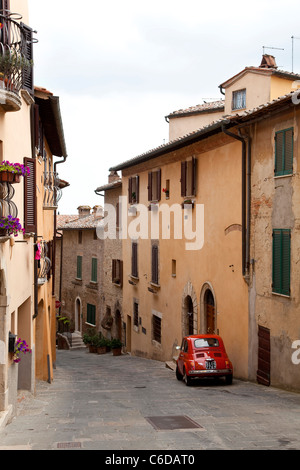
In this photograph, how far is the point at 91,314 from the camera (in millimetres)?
42438

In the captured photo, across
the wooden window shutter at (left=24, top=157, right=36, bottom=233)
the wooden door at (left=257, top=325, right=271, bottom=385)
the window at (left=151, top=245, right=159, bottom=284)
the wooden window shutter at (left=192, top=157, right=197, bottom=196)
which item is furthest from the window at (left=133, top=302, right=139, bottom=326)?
the wooden window shutter at (left=24, top=157, right=36, bottom=233)

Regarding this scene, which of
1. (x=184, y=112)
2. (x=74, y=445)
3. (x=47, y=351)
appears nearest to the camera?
(x=74, y=445)

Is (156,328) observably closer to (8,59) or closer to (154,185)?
(154,185)

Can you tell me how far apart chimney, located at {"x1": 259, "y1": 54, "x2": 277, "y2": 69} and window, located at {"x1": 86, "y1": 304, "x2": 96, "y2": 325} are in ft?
72.5

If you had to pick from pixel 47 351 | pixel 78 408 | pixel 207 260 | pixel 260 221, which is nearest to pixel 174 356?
pixel 207 260

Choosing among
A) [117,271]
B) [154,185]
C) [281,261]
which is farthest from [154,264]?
[281,261]

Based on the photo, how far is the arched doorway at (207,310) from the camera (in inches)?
875

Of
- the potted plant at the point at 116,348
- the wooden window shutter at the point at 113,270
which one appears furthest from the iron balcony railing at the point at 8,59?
the wooden window shutter at the point at 113,270

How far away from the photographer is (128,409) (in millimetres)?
13383

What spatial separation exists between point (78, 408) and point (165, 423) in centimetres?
287

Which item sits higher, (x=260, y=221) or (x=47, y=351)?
(x=260, y=221)

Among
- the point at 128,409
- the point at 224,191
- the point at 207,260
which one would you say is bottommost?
the point at 128,409

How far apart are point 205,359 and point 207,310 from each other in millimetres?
5137
